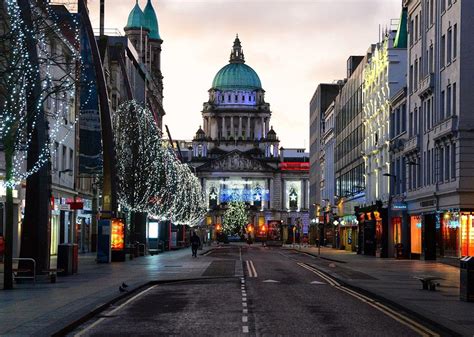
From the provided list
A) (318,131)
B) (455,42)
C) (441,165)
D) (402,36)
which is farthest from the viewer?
(318,131)

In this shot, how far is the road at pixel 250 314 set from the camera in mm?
20109

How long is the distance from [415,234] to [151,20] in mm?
113727

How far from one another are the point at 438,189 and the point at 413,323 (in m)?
36.6

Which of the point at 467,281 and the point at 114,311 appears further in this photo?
the point at 467,281

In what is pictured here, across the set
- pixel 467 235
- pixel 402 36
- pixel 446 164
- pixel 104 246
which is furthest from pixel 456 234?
pixel 402 36

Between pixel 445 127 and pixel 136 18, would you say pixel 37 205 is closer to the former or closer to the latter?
pixel 445 127

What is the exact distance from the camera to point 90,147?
5147cm

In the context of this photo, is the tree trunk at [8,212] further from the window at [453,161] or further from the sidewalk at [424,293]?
the window at [453,161]

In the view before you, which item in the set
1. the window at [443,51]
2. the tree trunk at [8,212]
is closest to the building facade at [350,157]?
the window at [443,51]

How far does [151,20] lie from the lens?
575 feet

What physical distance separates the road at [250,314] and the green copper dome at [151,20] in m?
142

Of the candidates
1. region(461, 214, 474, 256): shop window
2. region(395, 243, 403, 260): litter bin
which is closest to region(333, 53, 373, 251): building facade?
region(395, 243, 403, 260): litter bin

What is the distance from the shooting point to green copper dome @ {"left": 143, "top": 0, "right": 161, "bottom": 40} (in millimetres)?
174750

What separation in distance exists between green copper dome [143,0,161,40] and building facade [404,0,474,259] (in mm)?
106779
